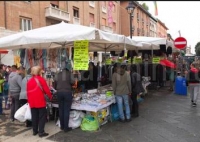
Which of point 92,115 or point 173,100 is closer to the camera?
point 92,115

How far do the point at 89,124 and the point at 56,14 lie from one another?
61.0 feet

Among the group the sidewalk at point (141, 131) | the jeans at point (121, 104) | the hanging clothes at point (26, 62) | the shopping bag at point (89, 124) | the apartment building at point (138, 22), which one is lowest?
the sidewalk at point (141, 131)

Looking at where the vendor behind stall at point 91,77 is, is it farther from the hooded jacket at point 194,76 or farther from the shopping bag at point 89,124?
the hooded jacket at point 194,76

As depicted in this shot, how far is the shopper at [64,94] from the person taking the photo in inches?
207

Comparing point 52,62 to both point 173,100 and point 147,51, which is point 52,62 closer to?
point 173,100

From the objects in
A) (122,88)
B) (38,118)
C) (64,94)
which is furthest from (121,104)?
(38,118)

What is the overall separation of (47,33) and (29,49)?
5.96 ft

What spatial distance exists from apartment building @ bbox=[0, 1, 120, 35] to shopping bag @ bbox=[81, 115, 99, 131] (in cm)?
594

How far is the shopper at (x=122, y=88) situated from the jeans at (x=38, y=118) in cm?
206

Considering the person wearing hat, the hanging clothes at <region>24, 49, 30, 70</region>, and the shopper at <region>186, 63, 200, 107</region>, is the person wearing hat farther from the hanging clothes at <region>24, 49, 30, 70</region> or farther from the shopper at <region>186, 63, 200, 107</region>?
the shopper at <region>186, 63, 200, 107</region>

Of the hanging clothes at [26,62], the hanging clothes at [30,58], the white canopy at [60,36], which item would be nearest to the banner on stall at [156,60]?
the white canopy at [60,36]

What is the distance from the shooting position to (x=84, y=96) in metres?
6.26

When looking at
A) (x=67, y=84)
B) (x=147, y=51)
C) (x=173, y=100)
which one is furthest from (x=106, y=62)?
(x=67, y=84)

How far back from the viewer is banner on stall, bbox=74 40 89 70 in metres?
5.68
